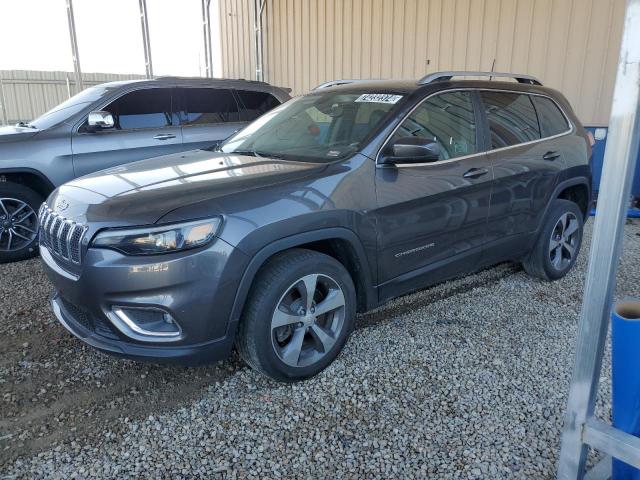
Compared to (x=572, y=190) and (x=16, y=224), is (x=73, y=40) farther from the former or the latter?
(x=572, y=190)

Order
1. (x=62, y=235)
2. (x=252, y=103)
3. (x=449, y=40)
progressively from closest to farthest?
(x=62, y=235) → (x=252, y=103) → (x=449, y=40)

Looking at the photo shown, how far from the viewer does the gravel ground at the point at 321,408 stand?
7.41 feet

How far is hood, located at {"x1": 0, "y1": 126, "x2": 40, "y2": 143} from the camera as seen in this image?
4939 mm

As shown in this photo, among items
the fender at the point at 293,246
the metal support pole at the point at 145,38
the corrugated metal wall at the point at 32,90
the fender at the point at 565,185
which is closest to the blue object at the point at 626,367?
the fender at the point at 293,246

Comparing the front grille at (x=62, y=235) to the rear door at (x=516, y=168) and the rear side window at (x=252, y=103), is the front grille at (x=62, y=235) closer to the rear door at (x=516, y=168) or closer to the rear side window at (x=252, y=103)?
the rear door at (x=516, y=168)

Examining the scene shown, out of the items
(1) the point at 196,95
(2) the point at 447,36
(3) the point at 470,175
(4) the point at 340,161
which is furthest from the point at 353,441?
(2) the point at 447,36

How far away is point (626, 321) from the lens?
167cm

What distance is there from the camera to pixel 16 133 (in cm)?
506

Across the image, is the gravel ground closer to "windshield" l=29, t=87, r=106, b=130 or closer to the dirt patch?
the dirt patch

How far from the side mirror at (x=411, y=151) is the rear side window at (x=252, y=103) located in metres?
3.86

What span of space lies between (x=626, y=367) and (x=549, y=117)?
2.98m

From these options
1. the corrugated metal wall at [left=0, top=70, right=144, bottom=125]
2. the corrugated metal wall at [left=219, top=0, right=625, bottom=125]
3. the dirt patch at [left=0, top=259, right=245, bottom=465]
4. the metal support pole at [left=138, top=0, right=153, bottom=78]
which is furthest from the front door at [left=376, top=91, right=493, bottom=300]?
the corrugated metal wall at [left=0, top=70, right=144, bottom=125]

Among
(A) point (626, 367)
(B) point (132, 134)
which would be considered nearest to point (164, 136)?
(B) point (132, 134)

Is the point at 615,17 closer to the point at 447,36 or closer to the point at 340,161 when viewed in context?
the point at 447,36
